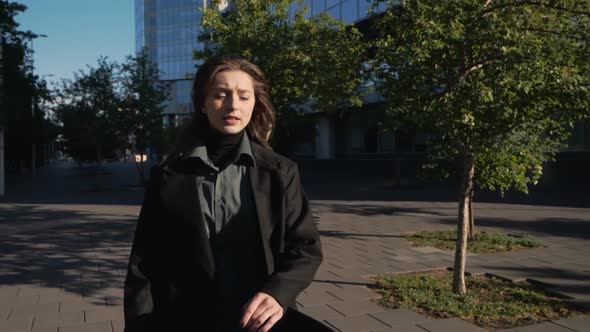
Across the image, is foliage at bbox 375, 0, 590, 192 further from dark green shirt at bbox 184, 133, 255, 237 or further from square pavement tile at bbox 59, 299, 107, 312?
square pavement tile at bbox 59, 299, 107, 312

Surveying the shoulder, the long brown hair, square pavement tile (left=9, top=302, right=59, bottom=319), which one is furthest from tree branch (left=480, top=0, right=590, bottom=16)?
square pavement tile (left=9, top=302, right=59, bottom=319)

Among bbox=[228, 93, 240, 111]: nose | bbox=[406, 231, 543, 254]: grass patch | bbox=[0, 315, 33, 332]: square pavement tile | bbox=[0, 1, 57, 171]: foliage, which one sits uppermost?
bbox=[0, 1, 57, 171]: foliage

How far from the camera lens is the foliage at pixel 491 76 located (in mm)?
4531

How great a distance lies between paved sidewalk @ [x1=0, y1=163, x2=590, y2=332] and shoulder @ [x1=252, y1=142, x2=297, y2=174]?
2706 mm

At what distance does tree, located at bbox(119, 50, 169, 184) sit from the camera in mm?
22344

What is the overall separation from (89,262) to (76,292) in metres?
1.66

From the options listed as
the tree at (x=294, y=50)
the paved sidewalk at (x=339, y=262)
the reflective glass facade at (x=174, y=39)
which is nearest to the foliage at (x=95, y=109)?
the paved sidewalk at (x=339, y=262)

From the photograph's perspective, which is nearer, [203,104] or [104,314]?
[203,104]

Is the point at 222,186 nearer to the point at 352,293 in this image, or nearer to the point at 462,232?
the point at 352,293

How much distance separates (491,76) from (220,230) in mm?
3773

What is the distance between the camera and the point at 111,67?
2252 centimetres

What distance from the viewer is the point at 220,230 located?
1.74 meters

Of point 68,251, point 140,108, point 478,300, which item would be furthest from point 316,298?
point 140,108

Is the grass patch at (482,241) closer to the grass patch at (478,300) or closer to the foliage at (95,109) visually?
the grass patch at (478,300)
